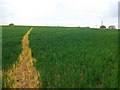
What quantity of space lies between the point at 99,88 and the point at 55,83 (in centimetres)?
153

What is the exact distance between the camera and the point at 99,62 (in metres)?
5.87

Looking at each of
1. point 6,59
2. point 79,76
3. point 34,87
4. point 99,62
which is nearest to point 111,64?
point 99,62

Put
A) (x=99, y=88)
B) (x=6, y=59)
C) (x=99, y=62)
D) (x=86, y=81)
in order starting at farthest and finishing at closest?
(x=6, y=59) < (x=99, y=62) < (x=86, y=81) < (x=99, y=88)

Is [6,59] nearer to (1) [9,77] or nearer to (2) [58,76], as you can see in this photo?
(1) [9,77]

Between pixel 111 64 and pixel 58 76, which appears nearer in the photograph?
pixel 58 76

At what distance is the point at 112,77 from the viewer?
455cm

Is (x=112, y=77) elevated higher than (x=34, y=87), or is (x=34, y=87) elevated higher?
(x=112, y=77)

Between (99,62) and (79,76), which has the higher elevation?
(99,62)

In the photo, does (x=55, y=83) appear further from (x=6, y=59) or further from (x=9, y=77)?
(x=6, y=59)

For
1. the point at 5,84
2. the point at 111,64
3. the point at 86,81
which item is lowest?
the point at 5,84

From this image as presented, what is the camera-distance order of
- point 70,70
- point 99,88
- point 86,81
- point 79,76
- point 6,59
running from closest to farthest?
point 99,88 < point 86,81 < point 79,76 < point 70,70 < point 6,59

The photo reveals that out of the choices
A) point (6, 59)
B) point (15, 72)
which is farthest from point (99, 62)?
point (6, 59)

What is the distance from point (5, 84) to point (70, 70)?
2.66 meters

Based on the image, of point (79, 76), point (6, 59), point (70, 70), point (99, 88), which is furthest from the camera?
point (6, 59)
